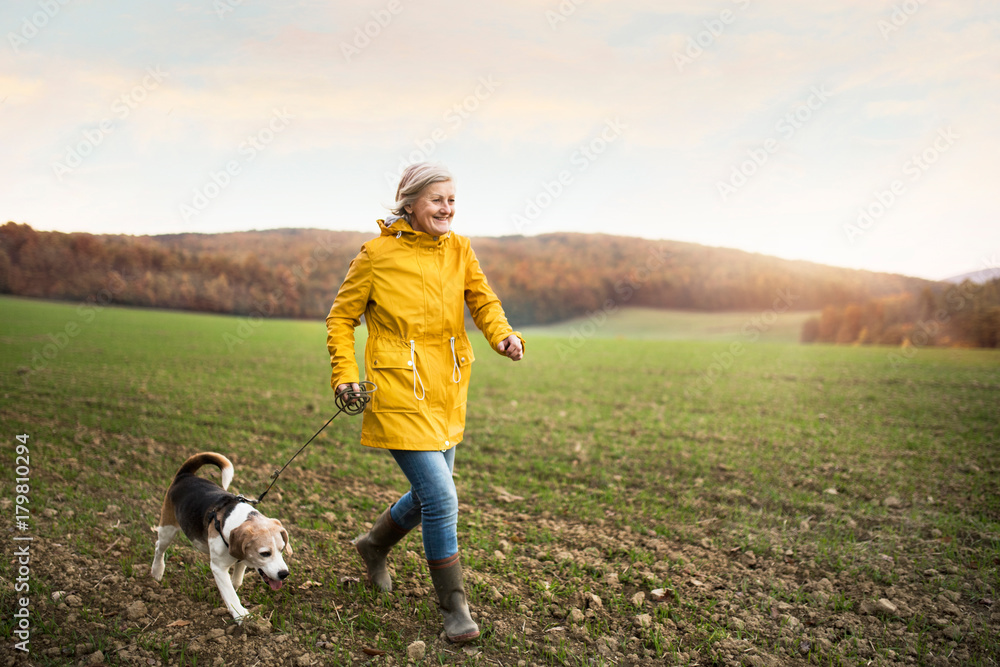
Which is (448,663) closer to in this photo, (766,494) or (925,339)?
(766,494)

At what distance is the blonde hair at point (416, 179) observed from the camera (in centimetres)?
308

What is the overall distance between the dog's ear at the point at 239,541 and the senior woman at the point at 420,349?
721mm

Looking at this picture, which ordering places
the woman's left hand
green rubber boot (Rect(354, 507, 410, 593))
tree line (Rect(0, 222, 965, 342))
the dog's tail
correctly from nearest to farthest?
1. the woman's left hand
2. the dog's tail
3. green rubber boot (Rect(354, 507, 410, 593))
4. tree line (Rect(0, 222, 965, 342))

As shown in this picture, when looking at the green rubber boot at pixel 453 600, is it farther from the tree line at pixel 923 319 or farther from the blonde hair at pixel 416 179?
the tree line at pixel 923 319

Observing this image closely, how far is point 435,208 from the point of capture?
310 cm

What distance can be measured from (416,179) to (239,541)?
2007mm

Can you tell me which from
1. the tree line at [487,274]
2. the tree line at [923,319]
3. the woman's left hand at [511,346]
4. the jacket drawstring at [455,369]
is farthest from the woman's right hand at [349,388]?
the tree line at [923,319]

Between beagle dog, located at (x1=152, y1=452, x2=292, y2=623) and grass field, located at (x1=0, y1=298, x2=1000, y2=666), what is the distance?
24cm

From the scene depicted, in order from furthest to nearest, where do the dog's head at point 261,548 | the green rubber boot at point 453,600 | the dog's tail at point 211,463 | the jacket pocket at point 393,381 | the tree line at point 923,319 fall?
1. the tree line at point 923,319
2. the dog's tail at point 211,463
3. the green rubber boot at point 453,600
4. the jacket pocket at point 393,381
5. the dog's head at point 261,548

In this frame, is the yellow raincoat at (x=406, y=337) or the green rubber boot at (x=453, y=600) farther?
the green rubber boot at (x=453, y=600)

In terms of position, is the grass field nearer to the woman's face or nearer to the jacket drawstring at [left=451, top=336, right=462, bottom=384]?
the jacket drawstring at [left=451, top=336, right=462, bottom=384]

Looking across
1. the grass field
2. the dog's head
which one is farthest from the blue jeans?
the dog's head

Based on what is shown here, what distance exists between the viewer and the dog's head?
116 inches

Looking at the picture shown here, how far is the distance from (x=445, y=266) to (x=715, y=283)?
55.2 m
